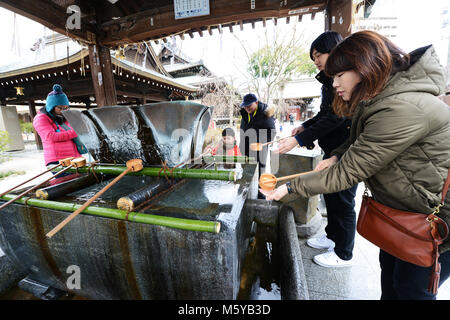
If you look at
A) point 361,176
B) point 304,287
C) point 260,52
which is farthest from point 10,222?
point 260,52

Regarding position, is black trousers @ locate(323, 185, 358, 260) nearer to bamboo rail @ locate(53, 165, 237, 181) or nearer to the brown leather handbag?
the brown leather handbag

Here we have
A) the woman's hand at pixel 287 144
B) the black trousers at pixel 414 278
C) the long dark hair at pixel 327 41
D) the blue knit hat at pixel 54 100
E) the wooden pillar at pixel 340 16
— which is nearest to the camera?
the black trousers at pixel 414 278

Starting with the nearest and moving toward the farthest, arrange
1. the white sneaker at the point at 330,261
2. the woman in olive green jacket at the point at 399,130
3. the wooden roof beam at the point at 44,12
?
the woman in olive green jacket at the point at 399,130
the white sneaker at the point at 330,261
the wooden roof beam at the point at 44,12

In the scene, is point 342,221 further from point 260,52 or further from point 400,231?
point 260,52

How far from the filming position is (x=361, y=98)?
1.13 metres

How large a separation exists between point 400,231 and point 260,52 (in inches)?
472

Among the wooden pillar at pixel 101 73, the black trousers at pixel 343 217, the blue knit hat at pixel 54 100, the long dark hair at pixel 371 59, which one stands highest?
the wooden pillar at pixel 101 73

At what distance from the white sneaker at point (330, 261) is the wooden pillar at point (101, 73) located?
4749 millimetres

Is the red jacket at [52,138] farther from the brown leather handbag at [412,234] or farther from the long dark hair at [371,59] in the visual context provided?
the brown leather handbag at [412,234]

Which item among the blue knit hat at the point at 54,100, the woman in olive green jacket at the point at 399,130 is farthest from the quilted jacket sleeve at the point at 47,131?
the woman in olive green jacket at the point at 399,130

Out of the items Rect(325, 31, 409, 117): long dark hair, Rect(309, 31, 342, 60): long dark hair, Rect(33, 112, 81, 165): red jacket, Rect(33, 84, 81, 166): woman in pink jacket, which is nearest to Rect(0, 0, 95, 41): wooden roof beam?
Rect(33, 84, 81, 166): woman in pink jacket

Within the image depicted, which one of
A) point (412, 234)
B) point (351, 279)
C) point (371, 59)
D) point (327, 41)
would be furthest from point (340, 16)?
point (351, 279)

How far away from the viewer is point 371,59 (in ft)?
3.36

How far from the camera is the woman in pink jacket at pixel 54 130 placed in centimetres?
288
